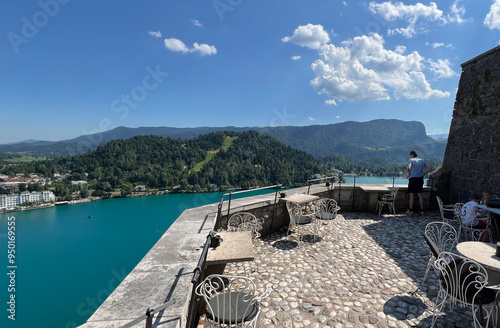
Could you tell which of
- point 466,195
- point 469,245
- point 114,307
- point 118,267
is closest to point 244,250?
point 114,307

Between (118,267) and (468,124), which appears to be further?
(118,267)

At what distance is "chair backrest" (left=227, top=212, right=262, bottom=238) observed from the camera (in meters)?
5.25

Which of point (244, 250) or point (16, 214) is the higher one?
point (244, 250)

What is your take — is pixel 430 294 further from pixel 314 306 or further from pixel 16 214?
pixel 16 214

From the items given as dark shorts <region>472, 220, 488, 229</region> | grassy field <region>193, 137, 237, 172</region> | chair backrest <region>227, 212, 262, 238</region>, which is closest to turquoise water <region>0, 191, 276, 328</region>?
chair backrest <region>227, 212, 262, 238</region>

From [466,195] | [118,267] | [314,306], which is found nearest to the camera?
[314,306]

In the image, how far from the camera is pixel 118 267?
45.7 metres

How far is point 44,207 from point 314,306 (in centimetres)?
10252

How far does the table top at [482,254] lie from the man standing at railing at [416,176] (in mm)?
4240

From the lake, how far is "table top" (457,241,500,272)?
42420 millimetres

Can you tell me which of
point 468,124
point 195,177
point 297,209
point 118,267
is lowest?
point 118,267

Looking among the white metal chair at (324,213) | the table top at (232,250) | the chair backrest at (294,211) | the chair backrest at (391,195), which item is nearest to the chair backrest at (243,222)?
the chair backrest at (294,211)

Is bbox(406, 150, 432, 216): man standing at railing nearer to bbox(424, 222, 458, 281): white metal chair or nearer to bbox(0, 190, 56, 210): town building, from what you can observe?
bbox(424, 222, 458, 281): white metal chair

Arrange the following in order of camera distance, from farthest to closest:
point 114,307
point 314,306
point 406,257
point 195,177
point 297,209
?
point 195,177, point 297,209, point 406,257, point 314,306, point 114,307
